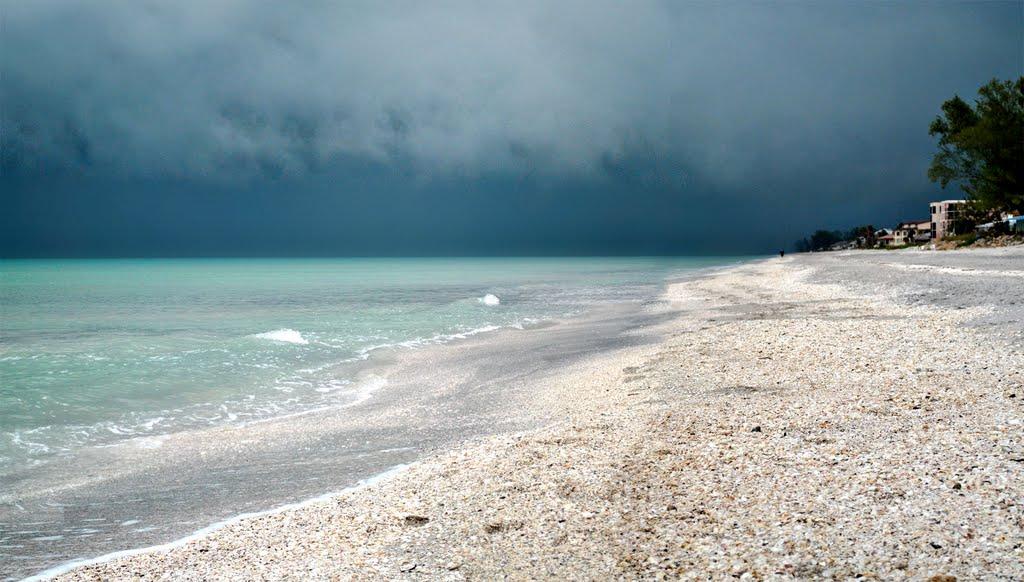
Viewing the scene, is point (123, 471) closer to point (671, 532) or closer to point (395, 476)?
point (395, 476)

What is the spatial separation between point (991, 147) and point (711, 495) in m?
70.0

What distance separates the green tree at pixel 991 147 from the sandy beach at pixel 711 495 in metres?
62.4

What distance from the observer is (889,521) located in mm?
4125

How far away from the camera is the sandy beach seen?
3.95 m

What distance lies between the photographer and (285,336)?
2072cm

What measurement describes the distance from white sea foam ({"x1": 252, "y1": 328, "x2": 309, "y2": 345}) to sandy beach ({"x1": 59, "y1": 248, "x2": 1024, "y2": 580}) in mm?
12482

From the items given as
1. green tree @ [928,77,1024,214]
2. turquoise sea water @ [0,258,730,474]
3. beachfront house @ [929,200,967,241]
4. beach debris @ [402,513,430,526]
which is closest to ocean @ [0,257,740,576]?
turquoise sea water @ [0,258,730,474]

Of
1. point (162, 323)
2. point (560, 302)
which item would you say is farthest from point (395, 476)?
point (560, 302)

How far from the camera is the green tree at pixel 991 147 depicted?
5716 centimetres

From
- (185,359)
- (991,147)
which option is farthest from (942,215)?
(185,359)

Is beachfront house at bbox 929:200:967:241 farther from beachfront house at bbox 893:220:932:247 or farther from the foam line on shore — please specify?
the foam line on shore

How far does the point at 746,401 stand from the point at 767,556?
14.1 feet

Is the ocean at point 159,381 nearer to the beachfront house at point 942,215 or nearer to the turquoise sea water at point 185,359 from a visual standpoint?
the turquoise sea water at point 185,359

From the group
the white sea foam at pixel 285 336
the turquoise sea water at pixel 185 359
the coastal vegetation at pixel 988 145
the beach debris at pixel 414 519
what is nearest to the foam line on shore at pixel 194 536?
the beach debris at pixel 414 519
